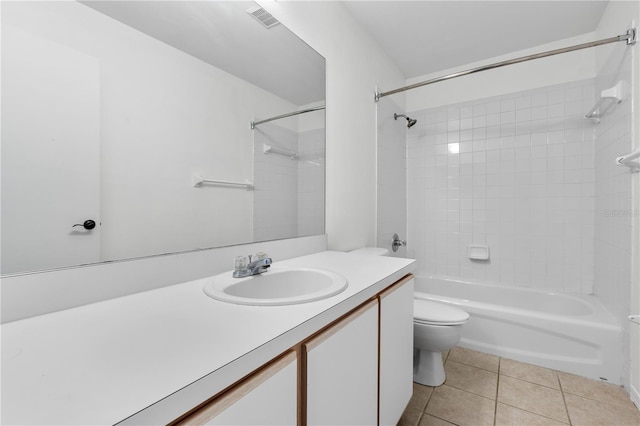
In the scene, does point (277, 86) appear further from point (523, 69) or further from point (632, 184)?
point (523, 69)

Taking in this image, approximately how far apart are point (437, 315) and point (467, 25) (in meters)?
2.00

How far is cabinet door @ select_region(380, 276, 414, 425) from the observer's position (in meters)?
1.00

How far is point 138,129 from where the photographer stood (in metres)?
0.85

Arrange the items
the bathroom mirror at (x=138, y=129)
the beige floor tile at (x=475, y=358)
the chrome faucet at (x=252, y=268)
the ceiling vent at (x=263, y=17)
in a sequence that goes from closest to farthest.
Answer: the bathroom mirror at (x=138, y=129)
the chrome faucet at (x=252, y=268)
the ceiling vent at (x=263, y=17)
the beige floor tile at (x=475, y=358)

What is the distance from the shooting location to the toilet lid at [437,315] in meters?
1.55

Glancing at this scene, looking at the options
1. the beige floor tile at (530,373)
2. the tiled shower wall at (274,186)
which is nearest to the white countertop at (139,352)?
the tiled shower wall at (274,186)

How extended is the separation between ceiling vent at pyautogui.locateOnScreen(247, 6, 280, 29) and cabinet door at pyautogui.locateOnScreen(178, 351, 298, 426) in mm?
1346

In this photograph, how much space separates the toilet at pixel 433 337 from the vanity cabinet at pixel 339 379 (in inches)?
13.9

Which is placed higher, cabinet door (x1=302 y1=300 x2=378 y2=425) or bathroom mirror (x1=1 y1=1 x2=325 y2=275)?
bathroom mirror (x1=1 y1=1 x2=325 y2=275)

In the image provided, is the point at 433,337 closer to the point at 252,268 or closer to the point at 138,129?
the point at 252,268

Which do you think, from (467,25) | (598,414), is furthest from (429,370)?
(467,25)

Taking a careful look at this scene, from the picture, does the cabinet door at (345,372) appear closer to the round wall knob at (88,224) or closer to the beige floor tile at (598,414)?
the round wall knob at (88,224)

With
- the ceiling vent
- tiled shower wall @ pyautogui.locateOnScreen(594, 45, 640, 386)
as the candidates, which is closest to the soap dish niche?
tiled shower wall @ pyautogui.locateOnScreen(594, 45, 640, 386)

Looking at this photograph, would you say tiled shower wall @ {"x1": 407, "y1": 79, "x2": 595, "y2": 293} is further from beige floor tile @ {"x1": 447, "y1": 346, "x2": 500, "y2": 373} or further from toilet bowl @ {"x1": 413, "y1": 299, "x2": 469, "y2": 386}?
toilet bowl @ {"x1": 413, "y1": 299, "x2": 469, "y2": 386}
